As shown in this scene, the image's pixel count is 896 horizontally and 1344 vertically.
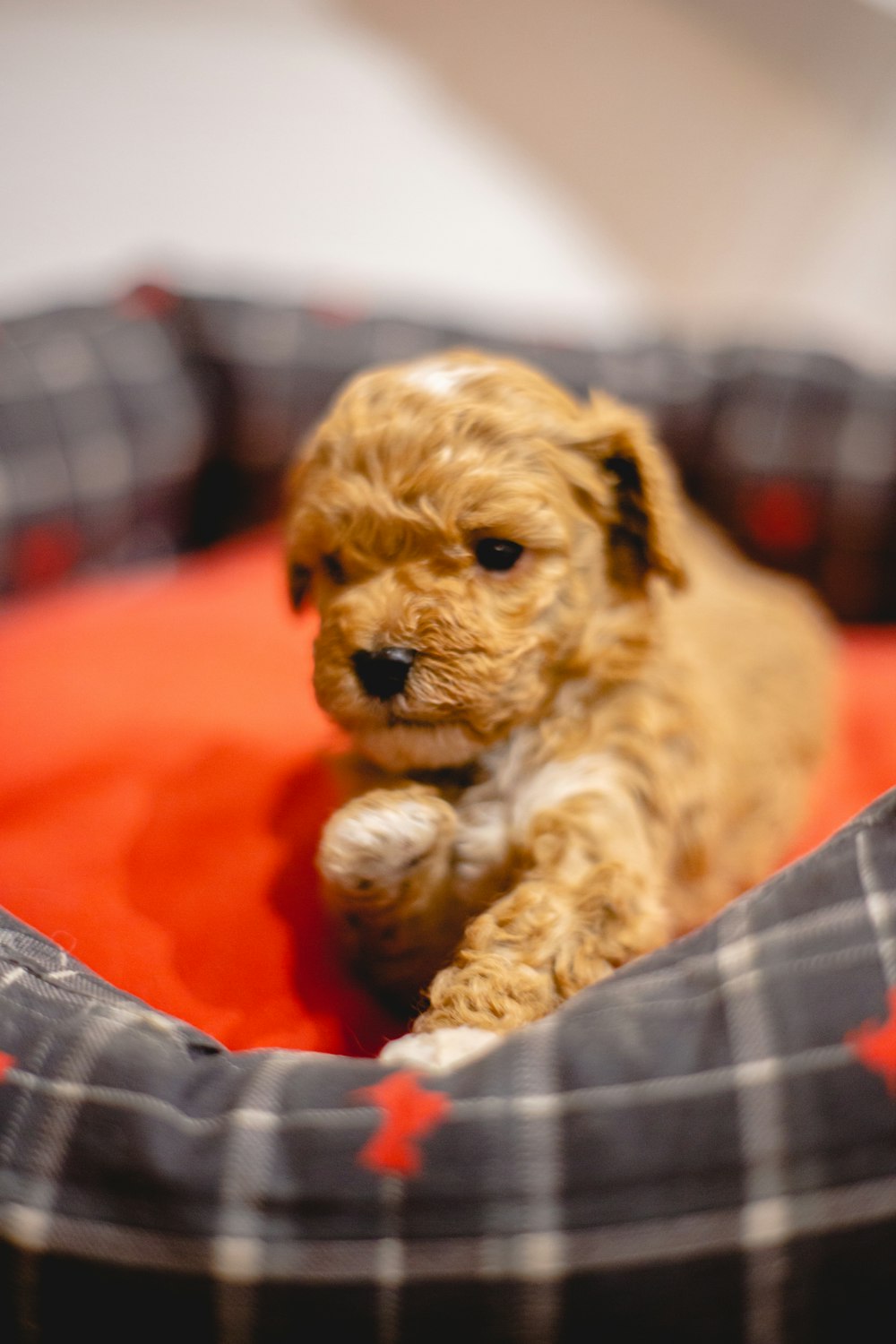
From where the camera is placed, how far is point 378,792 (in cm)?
112

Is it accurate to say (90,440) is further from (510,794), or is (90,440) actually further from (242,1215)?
(242,1215)

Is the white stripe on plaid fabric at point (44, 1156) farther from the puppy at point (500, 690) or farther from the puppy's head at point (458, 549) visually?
the puppy's head at point (458, 549)

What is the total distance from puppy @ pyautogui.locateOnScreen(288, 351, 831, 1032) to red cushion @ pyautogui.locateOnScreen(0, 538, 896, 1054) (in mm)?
172

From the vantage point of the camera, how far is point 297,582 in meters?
1.35

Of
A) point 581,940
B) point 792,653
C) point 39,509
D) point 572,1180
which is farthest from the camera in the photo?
point 39,509

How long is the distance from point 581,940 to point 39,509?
1715 mm

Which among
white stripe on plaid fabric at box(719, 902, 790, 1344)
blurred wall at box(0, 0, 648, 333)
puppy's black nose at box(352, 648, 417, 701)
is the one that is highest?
blurred wall at box(0, 0, 648, 333)

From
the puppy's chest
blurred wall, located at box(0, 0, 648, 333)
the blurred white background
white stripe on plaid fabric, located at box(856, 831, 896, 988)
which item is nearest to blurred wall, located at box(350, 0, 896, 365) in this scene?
the blurred white background

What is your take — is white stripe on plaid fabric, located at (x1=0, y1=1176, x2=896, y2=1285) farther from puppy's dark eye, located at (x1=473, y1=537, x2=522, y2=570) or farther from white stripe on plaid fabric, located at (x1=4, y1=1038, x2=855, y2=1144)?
puppy's dark eye, located at (x1=473, y1=537, x2=522, y2=570)

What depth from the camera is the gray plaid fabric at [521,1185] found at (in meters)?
0.75

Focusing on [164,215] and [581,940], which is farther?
[164,215]

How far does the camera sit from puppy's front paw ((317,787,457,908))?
1.05m

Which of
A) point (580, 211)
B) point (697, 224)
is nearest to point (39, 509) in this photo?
point (580, 211)

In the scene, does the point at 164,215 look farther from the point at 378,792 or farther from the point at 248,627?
the point at 378,792
